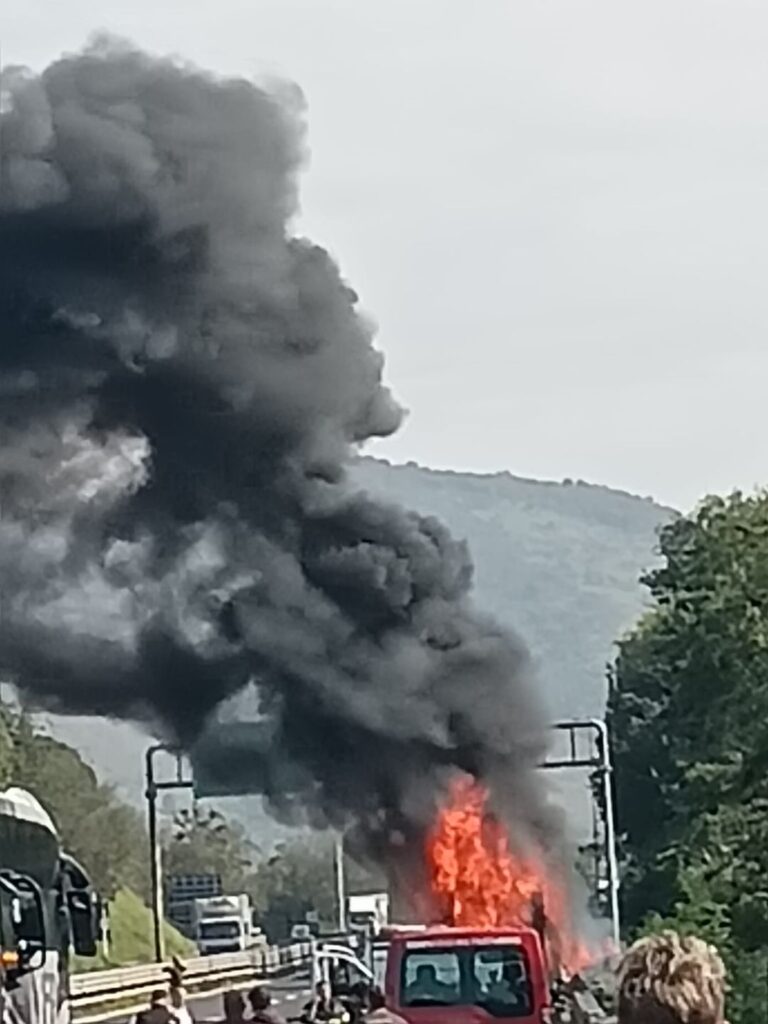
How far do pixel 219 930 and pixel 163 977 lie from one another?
4077 cm

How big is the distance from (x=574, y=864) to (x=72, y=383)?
37.2ft

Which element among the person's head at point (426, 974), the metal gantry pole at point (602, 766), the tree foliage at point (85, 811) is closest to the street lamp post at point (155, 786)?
the metal gantry pole at point (602, 766)

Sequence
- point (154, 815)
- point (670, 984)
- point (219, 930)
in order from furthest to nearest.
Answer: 1. point (219, 930)
2. point (154, 815)
3. point (670, 984)

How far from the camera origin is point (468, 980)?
27016 mm

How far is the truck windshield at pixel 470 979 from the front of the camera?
1054 inches

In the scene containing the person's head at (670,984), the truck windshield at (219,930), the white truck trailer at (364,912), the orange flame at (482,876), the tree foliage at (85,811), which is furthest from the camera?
the tree foliage at (85,811)

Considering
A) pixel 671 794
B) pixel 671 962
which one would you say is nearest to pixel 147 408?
pixel 671 794

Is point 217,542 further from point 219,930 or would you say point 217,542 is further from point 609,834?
point 219,930

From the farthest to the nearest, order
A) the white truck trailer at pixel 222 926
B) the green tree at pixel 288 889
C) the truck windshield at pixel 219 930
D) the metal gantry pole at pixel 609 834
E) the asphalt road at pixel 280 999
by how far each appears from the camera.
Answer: the green tree at pixel 288 889
the truck windshield at pixel 219 930
the white truck trailer at pixel 222 926
the asphalt road at pixel 280 999
the metal gantry pole at pixel 609 834

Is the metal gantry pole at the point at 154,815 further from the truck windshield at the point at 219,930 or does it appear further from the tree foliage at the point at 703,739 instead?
the truck windshield at the point at 219,930

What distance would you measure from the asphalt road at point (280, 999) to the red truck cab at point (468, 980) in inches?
568

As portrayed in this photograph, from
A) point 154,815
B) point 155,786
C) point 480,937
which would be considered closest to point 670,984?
point 480,937

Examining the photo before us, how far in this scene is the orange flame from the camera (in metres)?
45.4

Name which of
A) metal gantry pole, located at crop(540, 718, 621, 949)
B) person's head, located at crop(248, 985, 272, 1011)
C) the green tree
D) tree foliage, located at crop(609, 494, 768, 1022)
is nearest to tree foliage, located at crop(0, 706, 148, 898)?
tree foliage, located at crop(609, 494, 768, 1022)
